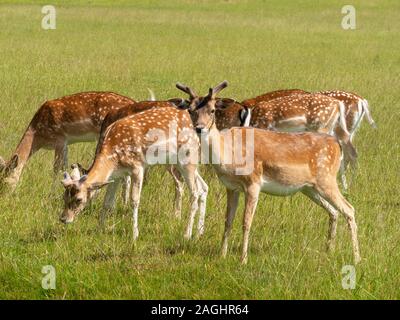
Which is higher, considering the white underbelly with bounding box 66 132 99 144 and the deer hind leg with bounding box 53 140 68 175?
the white underbelly with bounding box 66 132 99 144

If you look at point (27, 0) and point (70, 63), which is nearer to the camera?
point (70, 63)

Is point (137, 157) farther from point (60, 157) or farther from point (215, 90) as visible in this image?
point (60, 157)

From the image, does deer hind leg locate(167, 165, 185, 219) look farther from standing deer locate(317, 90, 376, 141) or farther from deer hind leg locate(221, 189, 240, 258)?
standing deer locate(317, 90, 376, 141)

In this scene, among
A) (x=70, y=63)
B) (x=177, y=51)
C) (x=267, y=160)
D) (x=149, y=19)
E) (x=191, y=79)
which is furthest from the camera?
(x=149, y=19)

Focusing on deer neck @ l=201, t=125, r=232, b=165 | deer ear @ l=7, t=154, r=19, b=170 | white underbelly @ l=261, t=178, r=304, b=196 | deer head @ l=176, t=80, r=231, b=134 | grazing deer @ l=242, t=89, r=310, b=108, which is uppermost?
grazing deer @ l=242, t=89, r=310, b=108

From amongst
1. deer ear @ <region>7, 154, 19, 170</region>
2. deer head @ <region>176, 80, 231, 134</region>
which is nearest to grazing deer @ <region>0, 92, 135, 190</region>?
deer ear @ <region>7, 154, 19, 170</region>

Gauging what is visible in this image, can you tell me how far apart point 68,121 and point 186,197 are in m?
1.99

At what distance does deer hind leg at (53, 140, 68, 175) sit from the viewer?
941 cm

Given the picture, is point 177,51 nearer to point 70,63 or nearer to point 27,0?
point 70,63

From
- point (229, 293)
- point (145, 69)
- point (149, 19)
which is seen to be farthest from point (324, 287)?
point (149, 19)

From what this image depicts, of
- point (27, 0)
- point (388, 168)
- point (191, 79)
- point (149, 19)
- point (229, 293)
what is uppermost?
point (27, 0)

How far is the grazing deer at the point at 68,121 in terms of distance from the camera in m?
9.75

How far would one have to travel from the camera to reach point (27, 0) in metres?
41.0

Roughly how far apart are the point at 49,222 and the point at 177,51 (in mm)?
16017
